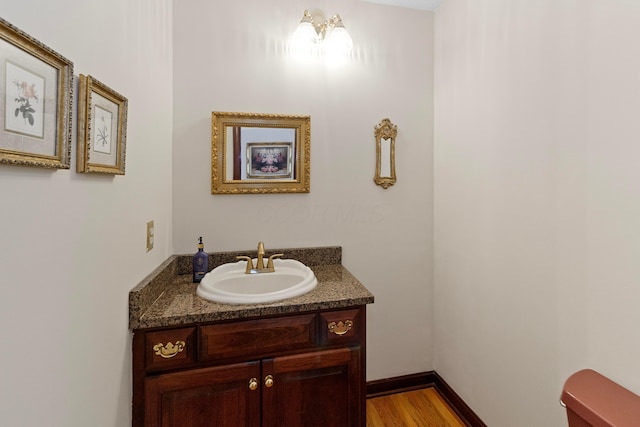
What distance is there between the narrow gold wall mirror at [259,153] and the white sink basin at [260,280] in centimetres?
45

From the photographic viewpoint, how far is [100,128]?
92 centimetres

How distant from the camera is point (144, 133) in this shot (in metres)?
1.30

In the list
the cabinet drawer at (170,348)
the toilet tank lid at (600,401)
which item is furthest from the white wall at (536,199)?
the cabinet drawer at (170,348)

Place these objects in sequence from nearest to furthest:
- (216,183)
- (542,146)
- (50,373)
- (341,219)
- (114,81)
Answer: (50,373) < (114,81) < (542,146) < (216,183) < (341,219)

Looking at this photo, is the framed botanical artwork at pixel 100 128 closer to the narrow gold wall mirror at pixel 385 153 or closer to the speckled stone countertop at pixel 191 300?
the speckled stone countertop at pixel 191 300

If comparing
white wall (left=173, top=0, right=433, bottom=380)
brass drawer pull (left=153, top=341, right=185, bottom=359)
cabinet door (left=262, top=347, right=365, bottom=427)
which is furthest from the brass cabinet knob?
white wall (left=173, top=0, right=433, bottom=380)

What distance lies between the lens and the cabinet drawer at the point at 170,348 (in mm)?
1179

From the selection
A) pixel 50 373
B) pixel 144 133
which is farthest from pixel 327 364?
pixel 144 133

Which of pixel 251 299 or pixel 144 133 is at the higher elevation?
pixel 144 133

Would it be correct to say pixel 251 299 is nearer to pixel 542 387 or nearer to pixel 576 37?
pixel 542 387

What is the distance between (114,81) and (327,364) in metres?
1.38

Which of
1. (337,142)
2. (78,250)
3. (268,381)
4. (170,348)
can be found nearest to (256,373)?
(268,381)

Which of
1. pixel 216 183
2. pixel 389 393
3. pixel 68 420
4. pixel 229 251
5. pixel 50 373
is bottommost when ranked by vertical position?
pixel 389 393

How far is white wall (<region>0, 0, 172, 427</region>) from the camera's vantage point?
62 cm
